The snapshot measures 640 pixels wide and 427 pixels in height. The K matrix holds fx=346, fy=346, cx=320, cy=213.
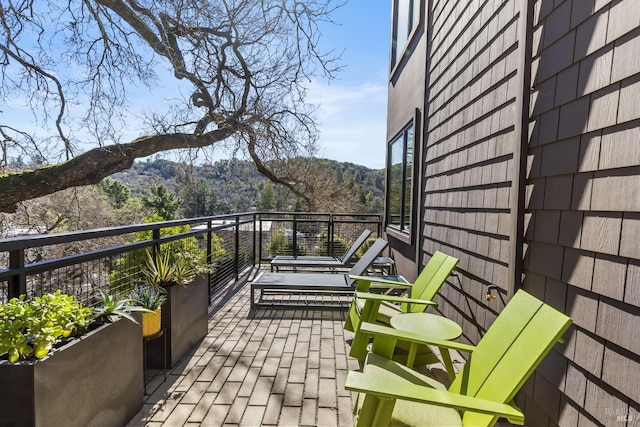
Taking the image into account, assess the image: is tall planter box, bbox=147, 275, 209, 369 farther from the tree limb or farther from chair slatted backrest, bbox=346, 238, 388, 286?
the tree limb

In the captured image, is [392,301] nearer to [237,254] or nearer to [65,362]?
[65,362]

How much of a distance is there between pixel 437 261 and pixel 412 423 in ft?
5.75

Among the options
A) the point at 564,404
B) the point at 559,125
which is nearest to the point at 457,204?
the point at 559,125

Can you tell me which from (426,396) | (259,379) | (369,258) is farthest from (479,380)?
(369,258)

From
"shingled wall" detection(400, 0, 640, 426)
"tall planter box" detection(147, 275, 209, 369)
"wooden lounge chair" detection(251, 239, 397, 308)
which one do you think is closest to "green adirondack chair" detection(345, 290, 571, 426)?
"shingled wall" detection(400, 0, 640, 426)

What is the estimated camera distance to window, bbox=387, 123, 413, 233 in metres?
4.94

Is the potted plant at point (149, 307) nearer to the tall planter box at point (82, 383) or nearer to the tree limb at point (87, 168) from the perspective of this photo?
the tall planter box at point (82, 383)

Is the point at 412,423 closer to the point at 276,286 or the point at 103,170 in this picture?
the point at 276,286

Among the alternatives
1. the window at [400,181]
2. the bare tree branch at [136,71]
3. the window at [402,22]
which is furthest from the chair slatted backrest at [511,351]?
the bare tree branch at [136,71]

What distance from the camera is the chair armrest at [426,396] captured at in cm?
111

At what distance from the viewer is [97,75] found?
6148mm

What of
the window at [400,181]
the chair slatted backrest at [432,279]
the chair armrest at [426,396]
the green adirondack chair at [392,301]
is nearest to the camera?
the chair armrest at [426,396]

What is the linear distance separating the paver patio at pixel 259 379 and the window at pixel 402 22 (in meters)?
4.05

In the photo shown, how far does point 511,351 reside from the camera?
141cm
